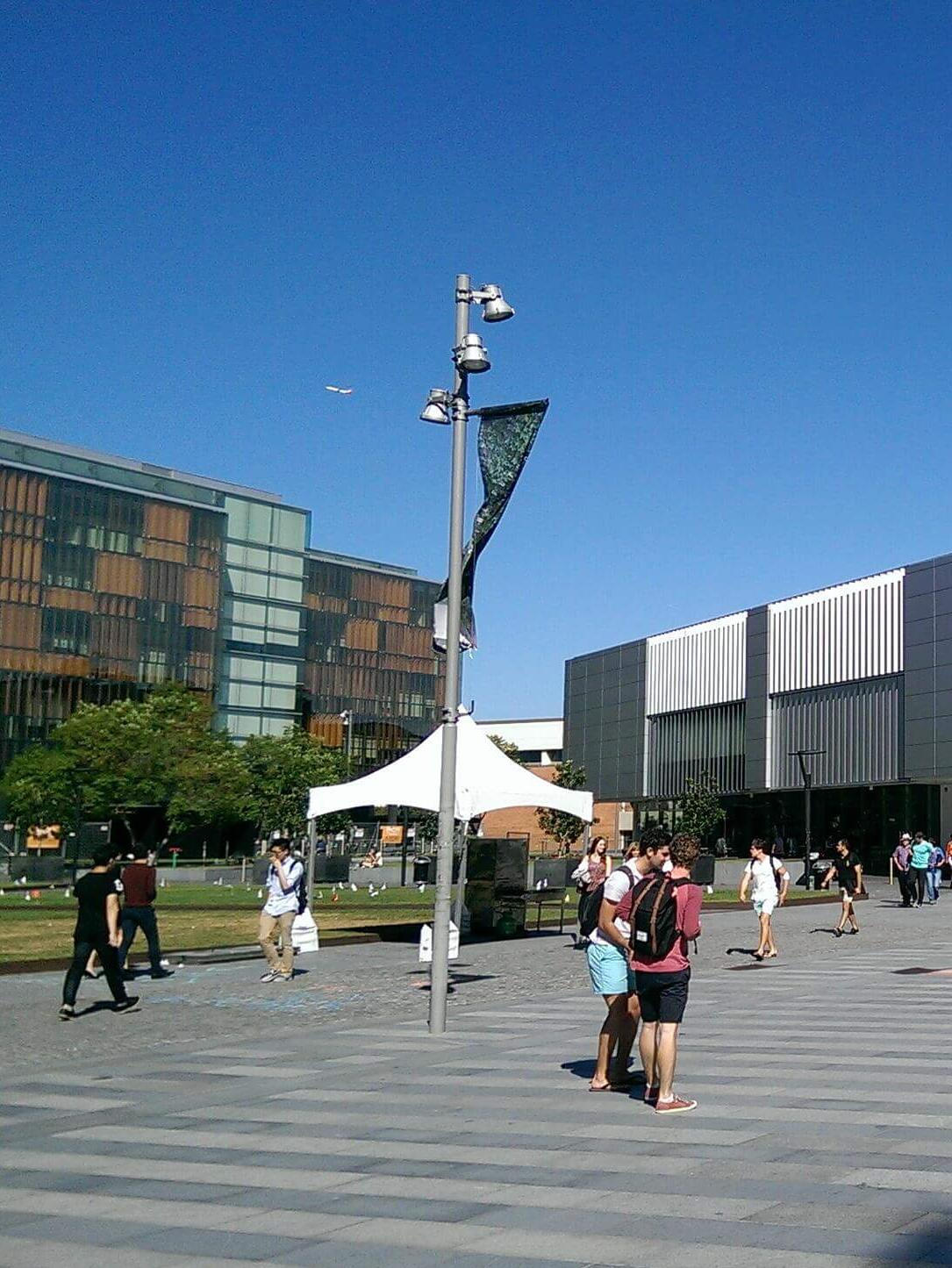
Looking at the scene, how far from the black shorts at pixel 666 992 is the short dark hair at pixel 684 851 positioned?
82cm

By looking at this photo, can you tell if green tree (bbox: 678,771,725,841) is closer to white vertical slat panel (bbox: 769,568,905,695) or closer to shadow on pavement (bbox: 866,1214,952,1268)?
white vertical slat panel (bbox: 769,568,905,695)

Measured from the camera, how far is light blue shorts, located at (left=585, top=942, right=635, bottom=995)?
432 inches

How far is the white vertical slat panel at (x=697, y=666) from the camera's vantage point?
81500mm

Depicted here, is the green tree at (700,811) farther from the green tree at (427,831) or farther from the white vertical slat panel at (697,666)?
the green tree at (427,831)

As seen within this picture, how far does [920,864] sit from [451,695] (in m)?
28.4

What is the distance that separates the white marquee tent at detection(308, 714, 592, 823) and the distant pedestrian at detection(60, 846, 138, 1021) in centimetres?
740

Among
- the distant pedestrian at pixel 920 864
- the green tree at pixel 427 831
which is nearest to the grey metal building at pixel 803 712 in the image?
the green tree at pixel 427 831

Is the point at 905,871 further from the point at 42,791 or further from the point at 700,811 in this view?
the point at 42,791

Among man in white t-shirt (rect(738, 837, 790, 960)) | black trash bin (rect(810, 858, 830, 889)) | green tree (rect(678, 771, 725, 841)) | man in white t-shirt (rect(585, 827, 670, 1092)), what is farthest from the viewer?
green tree (rect(678, 771, 725, 841))

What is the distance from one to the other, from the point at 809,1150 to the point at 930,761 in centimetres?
5867

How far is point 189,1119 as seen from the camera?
10.4m

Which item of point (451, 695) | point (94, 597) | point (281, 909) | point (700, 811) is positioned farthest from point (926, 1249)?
point (94, 597)

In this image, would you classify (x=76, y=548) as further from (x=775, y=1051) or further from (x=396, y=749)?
(x=775, y=1051)

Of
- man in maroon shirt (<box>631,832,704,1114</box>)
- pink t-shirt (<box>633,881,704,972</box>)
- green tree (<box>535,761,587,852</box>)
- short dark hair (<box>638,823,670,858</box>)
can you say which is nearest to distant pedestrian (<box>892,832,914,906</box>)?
short dark hair (<box>638,823,670,858</box>)
